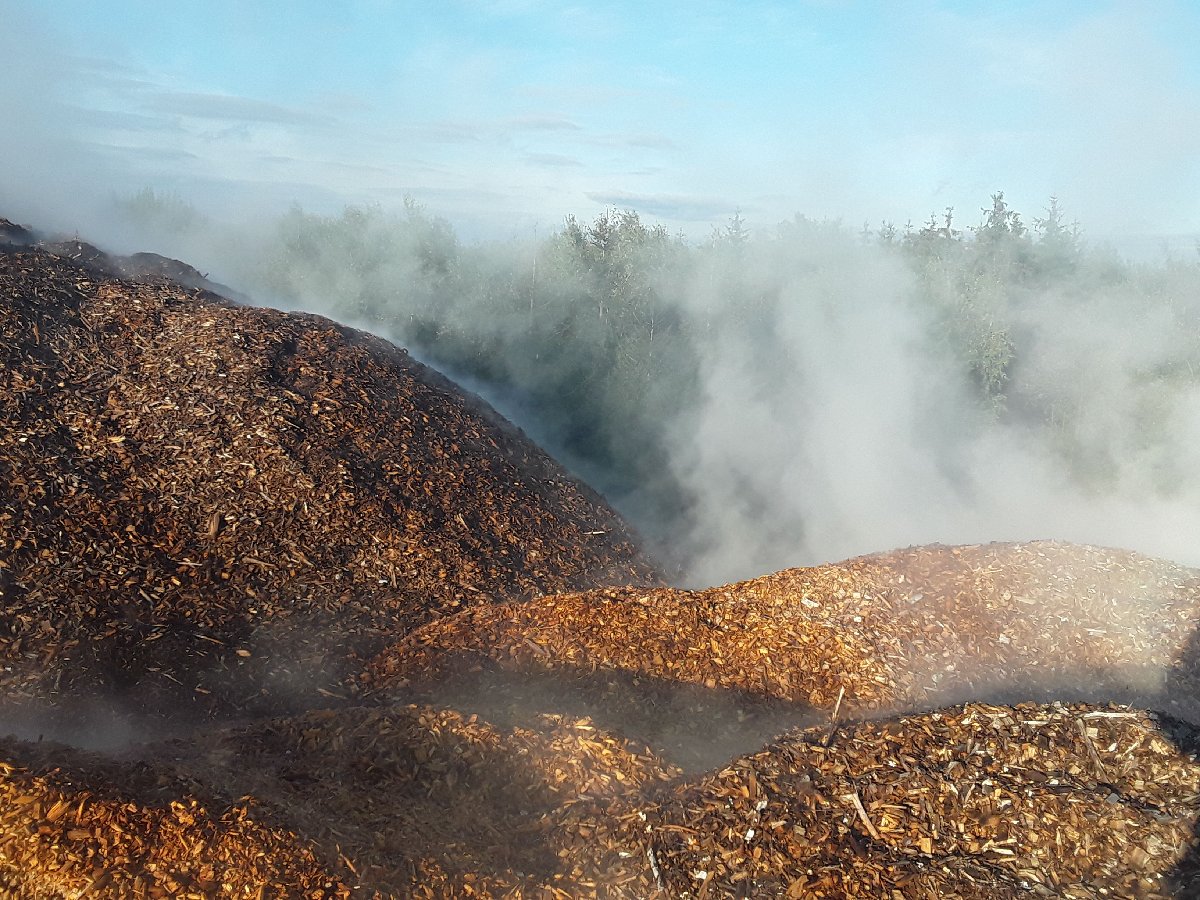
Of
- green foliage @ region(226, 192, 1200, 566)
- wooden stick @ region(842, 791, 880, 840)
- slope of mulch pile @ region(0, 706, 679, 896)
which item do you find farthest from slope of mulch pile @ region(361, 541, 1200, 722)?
green foliage @ region(226, 192, 1200, 566)

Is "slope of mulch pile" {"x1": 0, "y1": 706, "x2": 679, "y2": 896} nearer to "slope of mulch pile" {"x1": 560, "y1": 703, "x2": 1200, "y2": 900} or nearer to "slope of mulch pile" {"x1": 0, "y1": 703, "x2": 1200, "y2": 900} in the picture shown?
"slope of mulch pile" {"x1": 0, "y1": 703, "x2": 1200, "y2": 900}

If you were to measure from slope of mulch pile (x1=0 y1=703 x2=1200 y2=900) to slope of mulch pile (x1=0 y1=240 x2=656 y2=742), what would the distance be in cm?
176

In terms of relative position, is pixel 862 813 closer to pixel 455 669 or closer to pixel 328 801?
pixel 328 801

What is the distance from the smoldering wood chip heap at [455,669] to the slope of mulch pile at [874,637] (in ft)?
0.08

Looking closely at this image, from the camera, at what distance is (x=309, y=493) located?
7438 mm

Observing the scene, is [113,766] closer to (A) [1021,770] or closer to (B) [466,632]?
(B) [466,632]

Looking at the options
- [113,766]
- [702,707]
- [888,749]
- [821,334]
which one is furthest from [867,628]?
[821,334]

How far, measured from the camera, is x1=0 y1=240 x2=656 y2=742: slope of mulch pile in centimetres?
563

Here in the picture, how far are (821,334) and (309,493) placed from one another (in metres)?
9.56

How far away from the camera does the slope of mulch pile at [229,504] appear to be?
18.5 ft

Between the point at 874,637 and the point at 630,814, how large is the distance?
3100mm

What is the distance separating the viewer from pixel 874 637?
607cm

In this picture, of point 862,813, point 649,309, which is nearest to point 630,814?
point 862,813

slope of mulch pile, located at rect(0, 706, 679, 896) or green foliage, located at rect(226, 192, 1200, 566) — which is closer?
slope of mulch pile, located at rect(0, 706, 679, 896)
